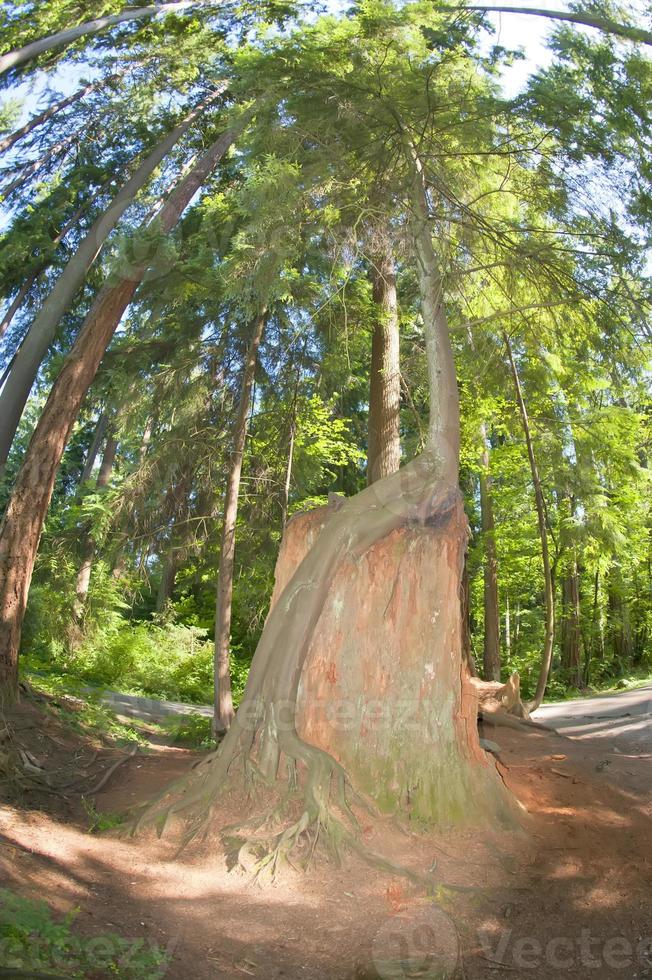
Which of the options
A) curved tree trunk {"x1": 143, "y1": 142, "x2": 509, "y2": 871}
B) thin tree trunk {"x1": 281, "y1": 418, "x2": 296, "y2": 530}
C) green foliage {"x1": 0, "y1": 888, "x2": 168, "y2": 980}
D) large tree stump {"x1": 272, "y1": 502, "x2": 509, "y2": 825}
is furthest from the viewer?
thin tree trunk {"x1": 281, "y1": 418, "x2": 296, "y2": 530}

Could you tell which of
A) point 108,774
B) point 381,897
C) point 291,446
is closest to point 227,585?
point 291,446

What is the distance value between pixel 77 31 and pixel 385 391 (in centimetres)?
748

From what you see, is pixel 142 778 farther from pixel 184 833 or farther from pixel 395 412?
pixel 395 412

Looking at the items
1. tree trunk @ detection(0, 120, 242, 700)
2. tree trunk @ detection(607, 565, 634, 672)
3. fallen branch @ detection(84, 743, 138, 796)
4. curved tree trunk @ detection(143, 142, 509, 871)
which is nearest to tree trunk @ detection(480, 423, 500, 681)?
tree trunk @ detection(607, 565, 634, 672)

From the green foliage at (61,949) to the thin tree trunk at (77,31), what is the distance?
11106mm

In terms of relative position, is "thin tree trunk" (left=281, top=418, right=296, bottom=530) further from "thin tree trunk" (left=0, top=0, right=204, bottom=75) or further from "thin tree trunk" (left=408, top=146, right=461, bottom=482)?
"thin tree trunk" (left=0, top=0, right=204, bottom=75)

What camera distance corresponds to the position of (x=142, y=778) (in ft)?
29.5

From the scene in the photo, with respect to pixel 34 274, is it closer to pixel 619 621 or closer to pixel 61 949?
pixel 61 949

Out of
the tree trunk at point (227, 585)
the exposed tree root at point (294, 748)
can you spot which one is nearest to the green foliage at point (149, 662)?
the tree trunk at point (227, 585)

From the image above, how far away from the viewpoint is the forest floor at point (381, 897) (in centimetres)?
472

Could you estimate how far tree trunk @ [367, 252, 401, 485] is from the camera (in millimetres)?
11219

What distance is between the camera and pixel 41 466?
1077 centimetres

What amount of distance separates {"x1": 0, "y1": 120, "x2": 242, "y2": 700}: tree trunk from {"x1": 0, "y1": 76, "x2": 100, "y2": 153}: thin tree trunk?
3.27m

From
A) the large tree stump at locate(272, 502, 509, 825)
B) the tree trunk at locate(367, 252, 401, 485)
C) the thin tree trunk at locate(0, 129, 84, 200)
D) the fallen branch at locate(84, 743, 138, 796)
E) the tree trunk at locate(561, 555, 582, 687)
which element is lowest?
the fallen branch at locate(84, 743, 138, 796)
